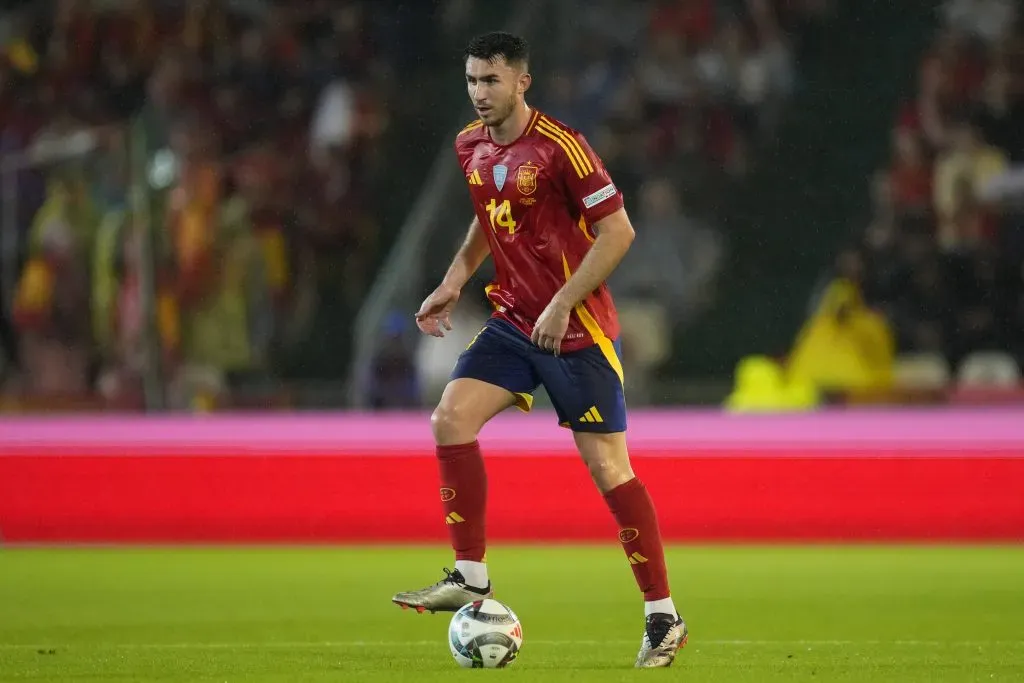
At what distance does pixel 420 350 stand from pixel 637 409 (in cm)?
150

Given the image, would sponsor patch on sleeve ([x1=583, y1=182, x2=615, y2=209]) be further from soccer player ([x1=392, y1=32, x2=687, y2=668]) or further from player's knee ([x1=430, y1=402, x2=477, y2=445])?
player's knee ([x1=430, y1=402, x2=477, y2=445])

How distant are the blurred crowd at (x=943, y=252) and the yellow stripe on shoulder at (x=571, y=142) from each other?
6.46 meters

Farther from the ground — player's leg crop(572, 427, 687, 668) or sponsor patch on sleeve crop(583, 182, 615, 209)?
sponsor patch on sleeve crop(583, 182, 615, 209)

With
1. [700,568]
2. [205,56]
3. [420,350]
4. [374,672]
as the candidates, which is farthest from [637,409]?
[374,672]

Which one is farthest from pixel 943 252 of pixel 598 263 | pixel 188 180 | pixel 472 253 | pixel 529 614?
pixel 598 263

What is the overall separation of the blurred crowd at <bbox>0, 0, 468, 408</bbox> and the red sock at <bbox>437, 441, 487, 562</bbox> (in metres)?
6.21

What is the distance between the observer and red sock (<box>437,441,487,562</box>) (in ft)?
17.6

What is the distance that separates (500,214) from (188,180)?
291 inches

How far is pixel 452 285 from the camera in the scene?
5566 mm

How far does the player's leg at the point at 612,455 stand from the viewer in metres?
5.25

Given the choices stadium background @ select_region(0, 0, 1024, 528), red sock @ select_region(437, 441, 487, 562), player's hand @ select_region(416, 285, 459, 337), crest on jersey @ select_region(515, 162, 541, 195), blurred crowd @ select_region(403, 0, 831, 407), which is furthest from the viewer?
blurred crowd @ select_region(403, 0, 831, 407)

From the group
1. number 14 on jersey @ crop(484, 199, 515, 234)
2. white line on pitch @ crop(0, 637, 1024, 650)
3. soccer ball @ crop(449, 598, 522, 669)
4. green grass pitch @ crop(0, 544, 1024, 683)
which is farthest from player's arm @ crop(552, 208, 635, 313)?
white line on pitch @ crop(0, 637, 1024, 650)

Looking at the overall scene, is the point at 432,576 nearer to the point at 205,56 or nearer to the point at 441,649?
the point at 441,649

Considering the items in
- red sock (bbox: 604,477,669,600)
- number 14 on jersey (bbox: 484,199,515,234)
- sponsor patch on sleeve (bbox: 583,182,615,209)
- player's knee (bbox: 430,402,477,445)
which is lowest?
red sock (bbox: 604,477,669,600)
